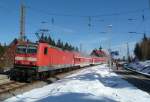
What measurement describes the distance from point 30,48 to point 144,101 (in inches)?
609

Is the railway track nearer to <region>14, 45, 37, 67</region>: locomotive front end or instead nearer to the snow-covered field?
<region>14, 45, 37, 67</region>: locomotive front end

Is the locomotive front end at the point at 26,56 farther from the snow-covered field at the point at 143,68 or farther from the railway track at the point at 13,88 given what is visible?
the snow-covered field at the point at 143,68

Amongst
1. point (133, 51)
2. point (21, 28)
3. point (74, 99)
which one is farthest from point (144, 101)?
point (133, 51)

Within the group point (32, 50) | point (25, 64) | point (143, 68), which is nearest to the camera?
point (25, 64)

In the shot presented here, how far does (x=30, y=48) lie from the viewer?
2966 cm

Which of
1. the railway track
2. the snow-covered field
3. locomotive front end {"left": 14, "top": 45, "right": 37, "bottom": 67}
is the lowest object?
the railway track

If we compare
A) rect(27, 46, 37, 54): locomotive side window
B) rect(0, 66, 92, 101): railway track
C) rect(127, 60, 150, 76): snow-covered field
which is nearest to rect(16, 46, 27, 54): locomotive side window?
rect(27, 46, 37, 54): locomotive side window

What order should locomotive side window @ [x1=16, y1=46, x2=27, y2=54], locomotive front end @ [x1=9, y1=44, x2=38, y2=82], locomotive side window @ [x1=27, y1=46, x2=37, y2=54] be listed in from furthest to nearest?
1. locomotive side window @ [x1=16, y1=46, x2=27, y2=54]
2. locomotive side window @ [x1=27, y1=46, x2=37, y2=54]
3. locomotive front end @ [x1=9, y1=44, x2=38, y2=82]

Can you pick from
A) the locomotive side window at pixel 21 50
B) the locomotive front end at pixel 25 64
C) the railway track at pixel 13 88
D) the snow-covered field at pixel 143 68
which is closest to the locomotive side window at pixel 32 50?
the locomotive front end at pixel 25 64

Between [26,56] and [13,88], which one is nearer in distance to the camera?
[13,88]

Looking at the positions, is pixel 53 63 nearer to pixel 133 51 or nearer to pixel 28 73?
pixel 28 73

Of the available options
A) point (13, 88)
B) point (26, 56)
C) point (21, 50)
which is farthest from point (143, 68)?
point (13, 88)

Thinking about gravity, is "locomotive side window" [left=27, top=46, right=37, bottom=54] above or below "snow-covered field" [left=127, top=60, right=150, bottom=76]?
above

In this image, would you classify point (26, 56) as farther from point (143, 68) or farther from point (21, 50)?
point (143, 68)
